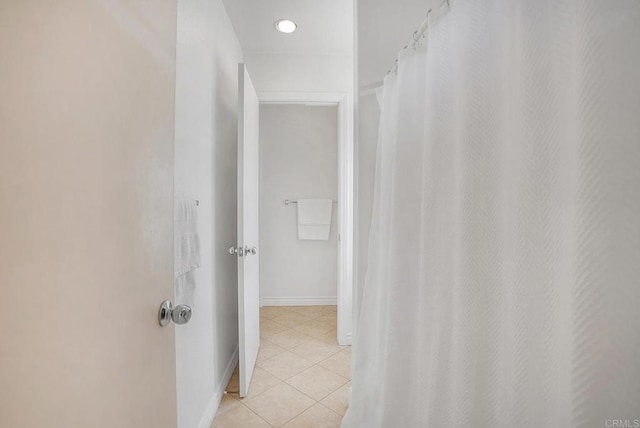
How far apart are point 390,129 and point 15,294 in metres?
1.36

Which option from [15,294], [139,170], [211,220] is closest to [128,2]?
[139,170]

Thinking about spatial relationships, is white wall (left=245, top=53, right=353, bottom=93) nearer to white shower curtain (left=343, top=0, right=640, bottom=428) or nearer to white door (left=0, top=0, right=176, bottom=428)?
white shower curtain (left=343, top=0, right=640, bottom=428)

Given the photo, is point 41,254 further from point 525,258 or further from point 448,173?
point 448,173

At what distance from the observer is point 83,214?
49cm

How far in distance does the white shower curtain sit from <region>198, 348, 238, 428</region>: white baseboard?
101 cm

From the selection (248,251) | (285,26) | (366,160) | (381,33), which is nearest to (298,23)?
(285,26)

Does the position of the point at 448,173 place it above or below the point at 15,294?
above

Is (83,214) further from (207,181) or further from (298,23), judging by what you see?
(298,23)

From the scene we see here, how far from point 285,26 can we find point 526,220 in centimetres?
232

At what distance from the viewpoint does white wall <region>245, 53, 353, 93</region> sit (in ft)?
8.98

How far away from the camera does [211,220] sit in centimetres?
175

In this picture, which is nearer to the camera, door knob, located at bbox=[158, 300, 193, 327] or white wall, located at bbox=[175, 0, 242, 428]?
door knob, located at bbox=[158, 300, 193, 327]
